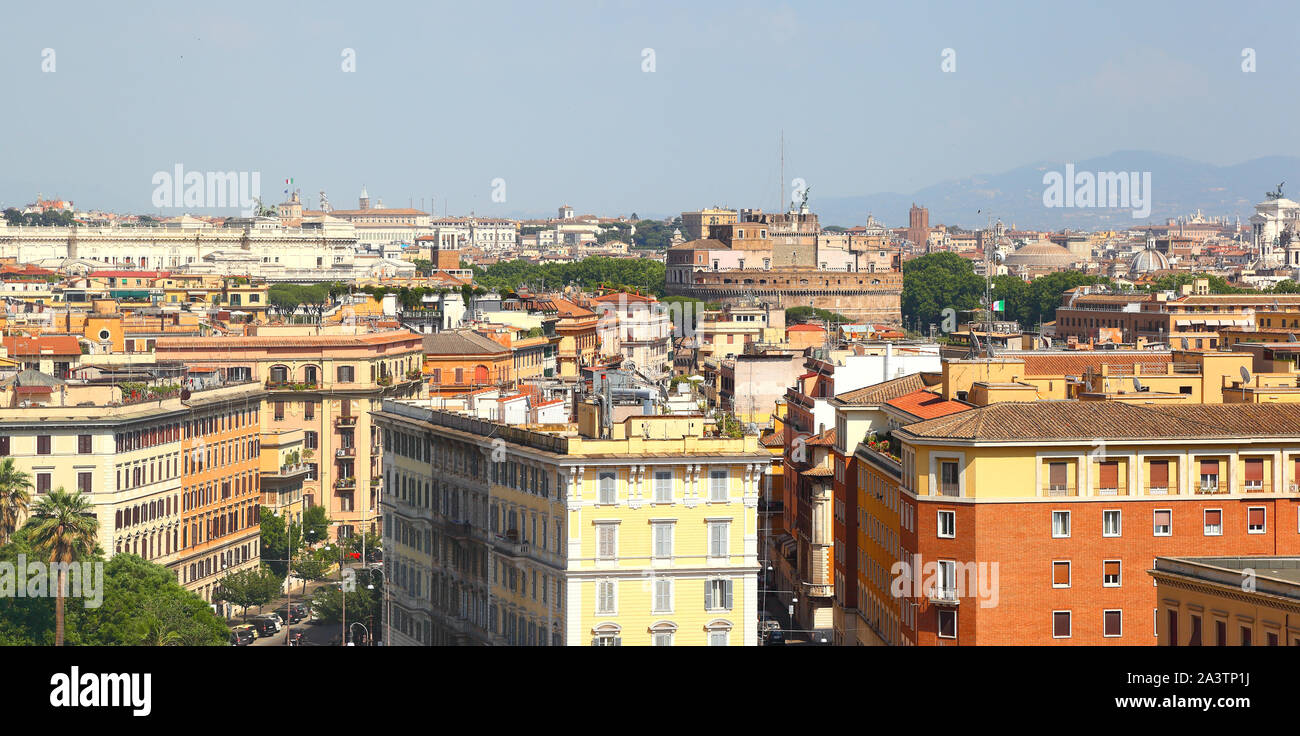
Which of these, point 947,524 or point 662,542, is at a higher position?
point 947,524

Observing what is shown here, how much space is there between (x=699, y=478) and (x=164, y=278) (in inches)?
3060

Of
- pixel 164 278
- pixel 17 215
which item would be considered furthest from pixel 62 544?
pixel 17 215

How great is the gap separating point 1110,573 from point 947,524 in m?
1.74

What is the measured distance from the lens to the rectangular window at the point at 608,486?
73.7 ft

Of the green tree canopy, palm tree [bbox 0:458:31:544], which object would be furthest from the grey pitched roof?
the green tree canopy

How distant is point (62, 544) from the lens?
31.3 meters

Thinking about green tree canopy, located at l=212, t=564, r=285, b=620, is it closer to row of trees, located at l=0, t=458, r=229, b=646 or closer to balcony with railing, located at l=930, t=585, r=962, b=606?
row of trees, located at l=0, t=458, r=229, b=646

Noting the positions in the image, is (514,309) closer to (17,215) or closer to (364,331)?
(364,331)

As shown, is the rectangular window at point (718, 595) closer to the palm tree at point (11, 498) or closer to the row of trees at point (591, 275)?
the palm tree at point (11, 498)

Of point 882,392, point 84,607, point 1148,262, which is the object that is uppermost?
point 1148,262

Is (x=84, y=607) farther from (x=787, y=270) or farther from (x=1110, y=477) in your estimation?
(x=787, y=270)

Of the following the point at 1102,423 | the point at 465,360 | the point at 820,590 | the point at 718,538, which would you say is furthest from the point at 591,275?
the point at 718,538

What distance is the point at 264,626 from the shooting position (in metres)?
34.6

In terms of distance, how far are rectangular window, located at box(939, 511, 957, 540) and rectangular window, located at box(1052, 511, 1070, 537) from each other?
1.02 m
